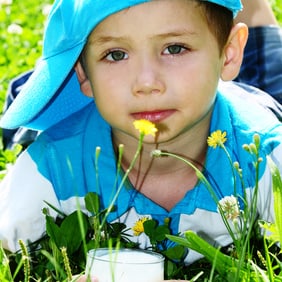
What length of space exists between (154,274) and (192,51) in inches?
29.5

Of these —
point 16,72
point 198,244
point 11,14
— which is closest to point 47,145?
point 198,244

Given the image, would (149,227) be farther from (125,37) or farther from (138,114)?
(125,37)

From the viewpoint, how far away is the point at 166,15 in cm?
230

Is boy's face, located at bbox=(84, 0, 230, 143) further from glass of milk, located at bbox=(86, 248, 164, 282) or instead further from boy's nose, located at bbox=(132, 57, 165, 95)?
glass of milk, located at bbox=(86, 248, 164, 282)

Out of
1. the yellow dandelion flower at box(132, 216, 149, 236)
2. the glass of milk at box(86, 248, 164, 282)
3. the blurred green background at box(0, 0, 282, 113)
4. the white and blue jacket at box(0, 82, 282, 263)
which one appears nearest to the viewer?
the glass of milk at box(86, 248, 164, 282)

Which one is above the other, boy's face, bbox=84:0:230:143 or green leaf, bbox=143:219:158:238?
boy's face, bbox=84:0:230:143

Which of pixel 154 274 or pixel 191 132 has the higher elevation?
pixel 191 132

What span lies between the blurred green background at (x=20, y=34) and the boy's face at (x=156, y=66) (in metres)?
1.27

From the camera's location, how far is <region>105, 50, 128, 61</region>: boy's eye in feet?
7.76

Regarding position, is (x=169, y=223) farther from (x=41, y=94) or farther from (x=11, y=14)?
(x=11, y=14)

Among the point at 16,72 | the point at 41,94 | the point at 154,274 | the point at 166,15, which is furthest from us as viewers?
the point at 16,72

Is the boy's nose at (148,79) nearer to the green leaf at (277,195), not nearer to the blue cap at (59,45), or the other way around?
the blue cap at (59,45)

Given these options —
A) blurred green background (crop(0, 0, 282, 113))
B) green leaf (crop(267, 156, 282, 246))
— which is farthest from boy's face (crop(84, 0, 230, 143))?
blurred green background (crop(0, 0, 282, 113))

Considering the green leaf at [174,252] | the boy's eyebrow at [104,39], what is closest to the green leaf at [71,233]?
the green leaf at [174,252]
